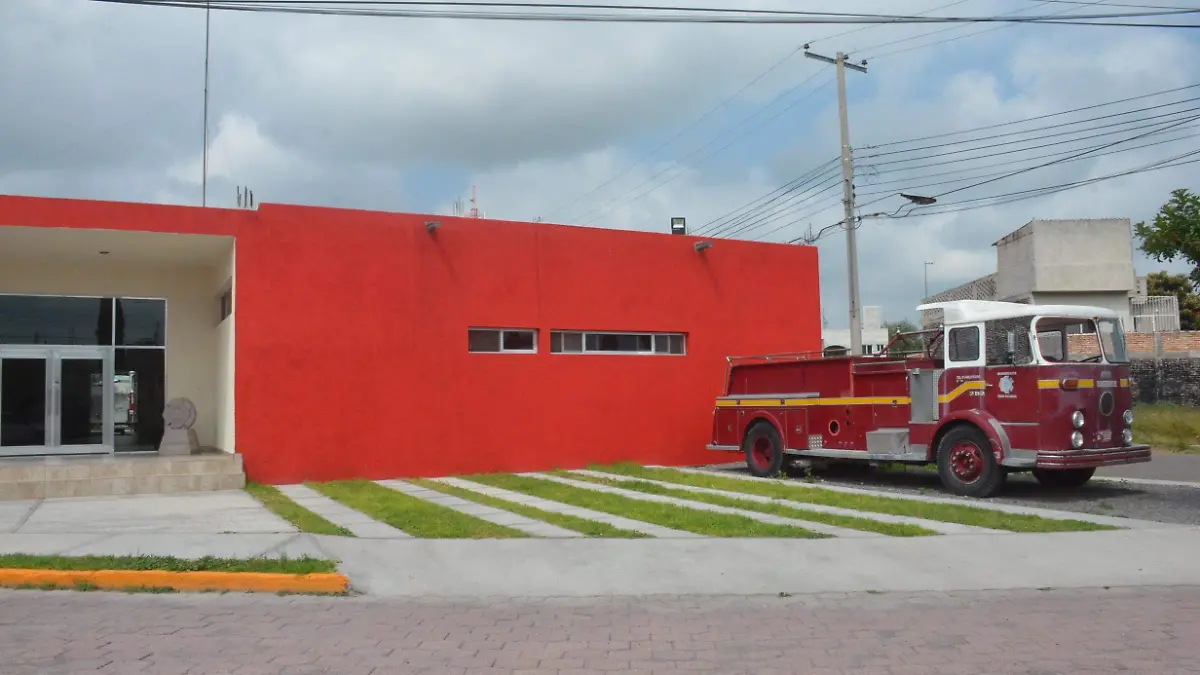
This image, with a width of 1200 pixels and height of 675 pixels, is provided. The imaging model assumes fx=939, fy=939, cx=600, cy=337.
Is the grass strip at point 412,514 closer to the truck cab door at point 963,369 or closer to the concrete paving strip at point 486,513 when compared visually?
the concrete paving strip at point 486,513

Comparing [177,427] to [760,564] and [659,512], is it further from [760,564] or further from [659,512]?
[760,564]

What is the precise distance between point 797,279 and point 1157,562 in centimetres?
1326

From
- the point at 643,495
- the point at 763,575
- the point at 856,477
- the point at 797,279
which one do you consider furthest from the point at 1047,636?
the point at 797,279

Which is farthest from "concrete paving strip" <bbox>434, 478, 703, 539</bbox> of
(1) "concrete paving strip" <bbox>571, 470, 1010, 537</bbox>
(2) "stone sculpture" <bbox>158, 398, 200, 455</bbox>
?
(2) "stone sculpture" <bbox>158, 398, 200, 455</bbox>

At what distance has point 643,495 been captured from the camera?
14672mm

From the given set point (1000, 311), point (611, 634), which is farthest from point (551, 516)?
point (1000, 311)

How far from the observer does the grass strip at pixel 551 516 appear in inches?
433

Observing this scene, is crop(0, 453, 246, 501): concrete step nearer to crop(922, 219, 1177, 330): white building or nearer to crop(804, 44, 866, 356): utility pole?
crop(804, 44, 866, 356): utility pole

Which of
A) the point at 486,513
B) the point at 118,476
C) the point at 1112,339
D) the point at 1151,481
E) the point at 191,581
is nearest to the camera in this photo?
the point at 191,581

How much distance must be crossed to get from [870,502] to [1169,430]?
13.7 m

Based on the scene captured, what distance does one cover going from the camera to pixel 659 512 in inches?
497

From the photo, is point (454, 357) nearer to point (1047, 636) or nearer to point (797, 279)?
point (797, 279)

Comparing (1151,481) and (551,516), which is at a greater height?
(551,516)

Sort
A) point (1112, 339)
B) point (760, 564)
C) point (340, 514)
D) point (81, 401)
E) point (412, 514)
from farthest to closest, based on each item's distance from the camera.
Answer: point (81, 401) < point (1112, 339) < point (340, 514) < point (412, 514) < point (760, 564)
